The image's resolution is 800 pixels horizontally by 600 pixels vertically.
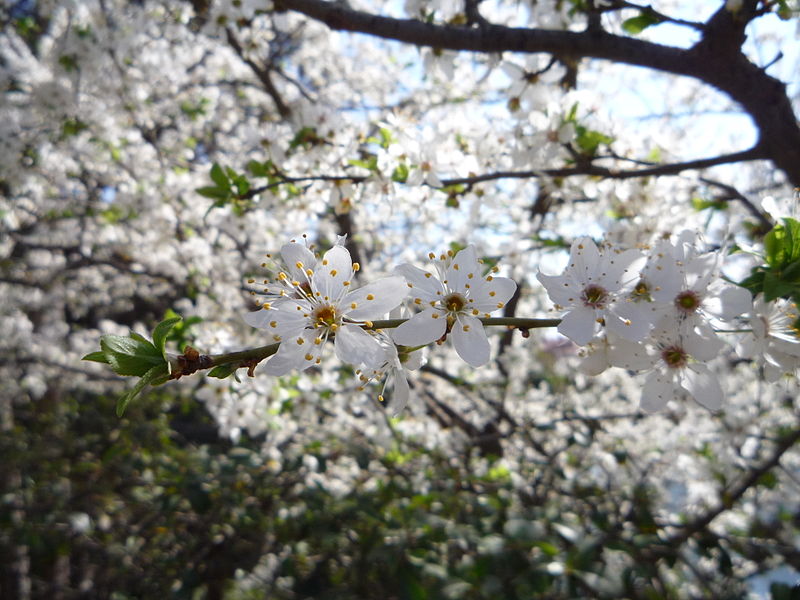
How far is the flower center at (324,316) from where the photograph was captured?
3.08 feet

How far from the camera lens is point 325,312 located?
0.95 meters

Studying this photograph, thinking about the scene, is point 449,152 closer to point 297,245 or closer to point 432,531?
point 297,245

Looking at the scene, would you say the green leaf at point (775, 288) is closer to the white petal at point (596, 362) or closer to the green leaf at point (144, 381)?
the white petal at point (596, 362)

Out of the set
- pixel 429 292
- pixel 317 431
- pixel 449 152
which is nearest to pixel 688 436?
pixel 317 431

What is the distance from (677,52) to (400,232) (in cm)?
383

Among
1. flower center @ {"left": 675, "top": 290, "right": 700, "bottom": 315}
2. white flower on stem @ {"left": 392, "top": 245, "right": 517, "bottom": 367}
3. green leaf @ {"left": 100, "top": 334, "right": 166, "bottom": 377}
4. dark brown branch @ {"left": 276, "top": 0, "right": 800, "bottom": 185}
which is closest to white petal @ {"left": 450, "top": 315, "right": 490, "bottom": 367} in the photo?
white flower on stem @ {"left": 392, "top": 245, "right": 517, "bottom": 367}

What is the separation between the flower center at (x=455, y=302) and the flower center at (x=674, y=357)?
39 centimetres

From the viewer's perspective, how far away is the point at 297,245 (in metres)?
0.92

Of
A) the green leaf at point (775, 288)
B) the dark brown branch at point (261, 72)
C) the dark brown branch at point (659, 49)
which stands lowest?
the green leaf at point (775, 288)

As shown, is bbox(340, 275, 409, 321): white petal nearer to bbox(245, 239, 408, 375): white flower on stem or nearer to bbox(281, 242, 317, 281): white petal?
bbox(245, 239, 408, 375): white flower on stem

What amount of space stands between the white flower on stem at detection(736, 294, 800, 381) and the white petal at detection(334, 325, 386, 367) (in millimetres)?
665

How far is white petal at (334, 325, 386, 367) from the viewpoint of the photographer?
2.75 ft

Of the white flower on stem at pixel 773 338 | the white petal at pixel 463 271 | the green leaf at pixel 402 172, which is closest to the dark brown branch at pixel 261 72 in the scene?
the green leaf at pixel 402 172

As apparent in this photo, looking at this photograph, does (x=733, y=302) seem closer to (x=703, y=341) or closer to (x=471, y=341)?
(x=703, y=341)
